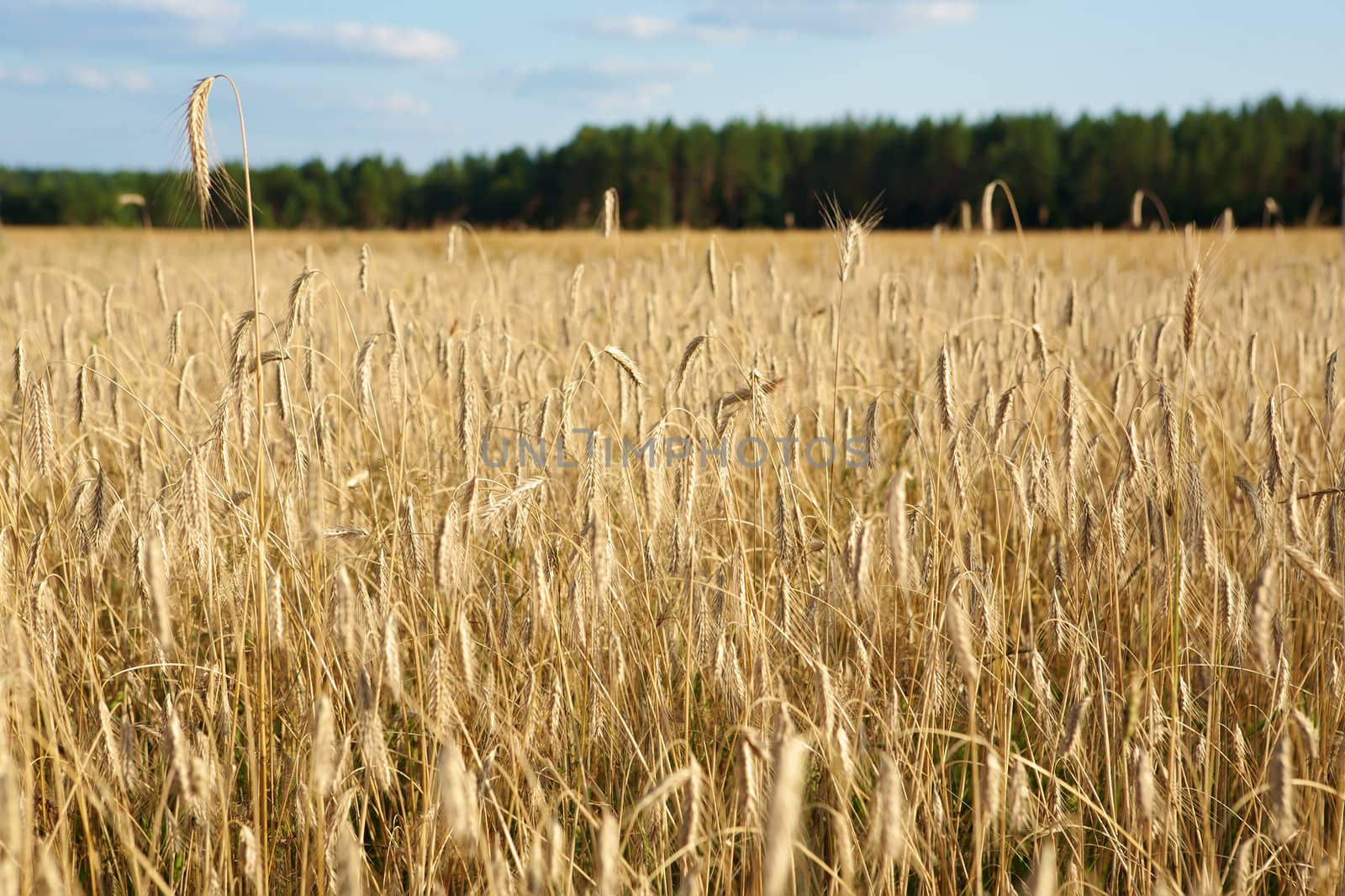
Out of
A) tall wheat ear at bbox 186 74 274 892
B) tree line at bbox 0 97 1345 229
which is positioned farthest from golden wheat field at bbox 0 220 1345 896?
tree line at bbox 0 97 1345 229

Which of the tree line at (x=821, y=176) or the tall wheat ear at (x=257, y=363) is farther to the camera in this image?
the tree line at (x=821, y=176)

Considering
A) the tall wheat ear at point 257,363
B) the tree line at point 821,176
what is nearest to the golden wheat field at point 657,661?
the tall wheat ear at point 257,363

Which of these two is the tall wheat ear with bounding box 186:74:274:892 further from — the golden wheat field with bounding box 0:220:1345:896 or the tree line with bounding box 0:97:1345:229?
the tree line with bounding box 0:97:1345:229

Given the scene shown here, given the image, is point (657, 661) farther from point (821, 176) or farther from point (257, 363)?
point (821, 176)

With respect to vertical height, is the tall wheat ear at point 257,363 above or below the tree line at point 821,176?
below

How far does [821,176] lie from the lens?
46.4 metres

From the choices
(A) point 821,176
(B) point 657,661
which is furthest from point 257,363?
(A) point 821,176

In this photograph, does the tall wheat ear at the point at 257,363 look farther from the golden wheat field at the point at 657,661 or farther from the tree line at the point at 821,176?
the tree line at the point at 821,176

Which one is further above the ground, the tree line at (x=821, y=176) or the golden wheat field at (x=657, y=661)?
the tree line at (x=821, y=176)

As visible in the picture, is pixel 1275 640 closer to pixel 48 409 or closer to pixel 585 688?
pixel 585 688

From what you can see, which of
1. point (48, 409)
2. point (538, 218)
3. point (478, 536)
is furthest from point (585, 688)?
point (538, 218)

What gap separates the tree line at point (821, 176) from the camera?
34906 millimetres

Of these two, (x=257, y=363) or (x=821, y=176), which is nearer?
(x=257, y=363)

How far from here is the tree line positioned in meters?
34.9
